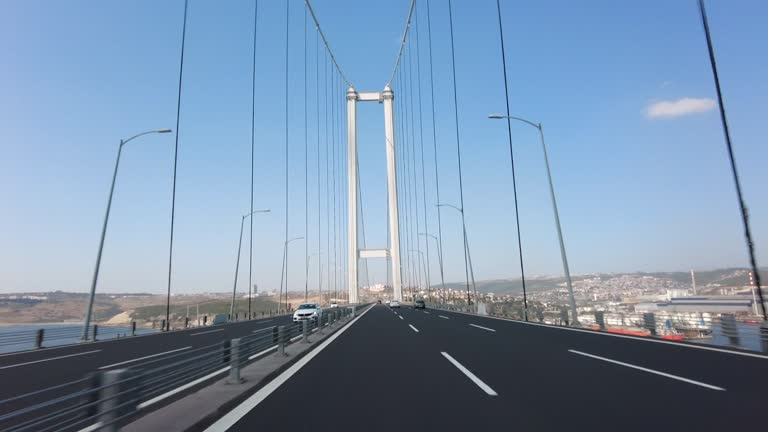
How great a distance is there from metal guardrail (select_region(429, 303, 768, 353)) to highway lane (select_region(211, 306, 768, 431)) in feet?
4.51

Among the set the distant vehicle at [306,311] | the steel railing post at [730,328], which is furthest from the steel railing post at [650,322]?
the distant vehicle at [306,311]

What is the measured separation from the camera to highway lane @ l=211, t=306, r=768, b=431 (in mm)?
5314

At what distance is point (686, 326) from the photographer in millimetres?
14727

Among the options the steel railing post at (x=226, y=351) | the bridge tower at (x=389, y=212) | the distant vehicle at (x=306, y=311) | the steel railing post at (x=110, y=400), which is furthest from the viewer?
the bridge tower at (x=389, y=212)

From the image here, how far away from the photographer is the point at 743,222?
11.8 m

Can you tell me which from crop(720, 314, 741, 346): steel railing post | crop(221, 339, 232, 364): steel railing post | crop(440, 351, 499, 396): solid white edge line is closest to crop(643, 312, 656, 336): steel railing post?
crop(720, 314, 741, 346): steel railing post

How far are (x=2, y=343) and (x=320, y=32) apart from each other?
6692cm

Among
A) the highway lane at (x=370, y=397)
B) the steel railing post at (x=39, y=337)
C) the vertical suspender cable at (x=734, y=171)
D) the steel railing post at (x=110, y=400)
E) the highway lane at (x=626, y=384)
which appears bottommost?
the highway lane at (x=626, y=384)

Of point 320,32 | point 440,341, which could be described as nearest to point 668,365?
point 440,341

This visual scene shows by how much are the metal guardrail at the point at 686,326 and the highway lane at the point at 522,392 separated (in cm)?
137

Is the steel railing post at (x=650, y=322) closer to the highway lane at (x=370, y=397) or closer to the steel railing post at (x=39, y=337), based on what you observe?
the highway lane at (x=370, y=397)

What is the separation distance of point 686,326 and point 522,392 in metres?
11.3

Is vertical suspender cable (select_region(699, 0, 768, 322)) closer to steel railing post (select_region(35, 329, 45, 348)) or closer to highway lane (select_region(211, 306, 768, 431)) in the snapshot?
highway lane (select_region(211, 306, 768, 431))

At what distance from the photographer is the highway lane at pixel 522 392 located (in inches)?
209
